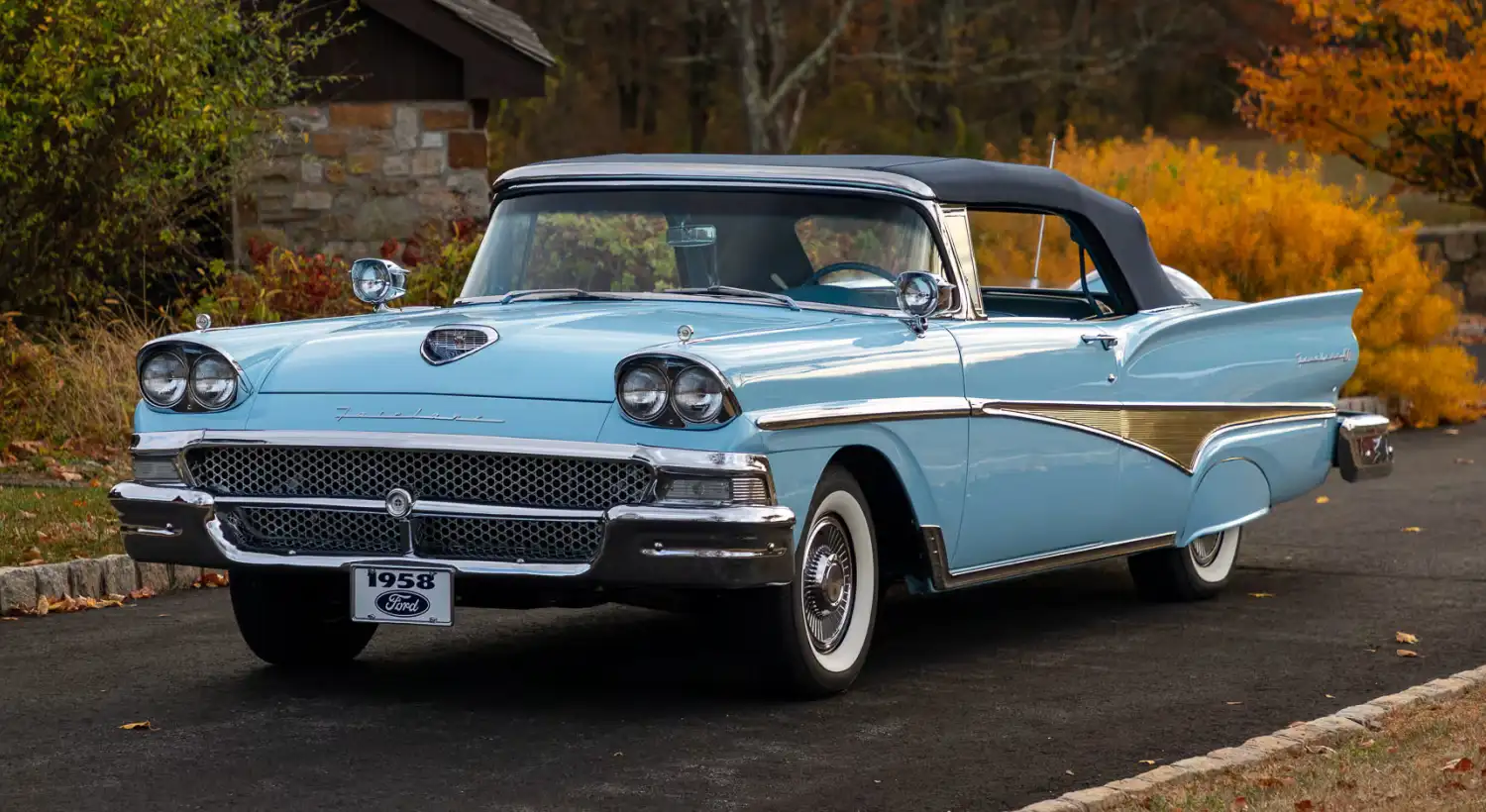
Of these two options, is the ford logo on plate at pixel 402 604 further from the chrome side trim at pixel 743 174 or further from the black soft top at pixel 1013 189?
the black soft top at pixel 1013 189

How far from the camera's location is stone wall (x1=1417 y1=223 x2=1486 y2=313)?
2938 cm

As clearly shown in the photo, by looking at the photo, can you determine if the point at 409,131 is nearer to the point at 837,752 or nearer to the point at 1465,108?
the point at 1465,108

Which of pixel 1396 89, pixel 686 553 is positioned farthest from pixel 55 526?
pixel 1396 89

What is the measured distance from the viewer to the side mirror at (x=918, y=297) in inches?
285

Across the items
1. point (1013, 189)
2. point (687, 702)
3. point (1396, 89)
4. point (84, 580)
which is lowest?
point (84, 580)

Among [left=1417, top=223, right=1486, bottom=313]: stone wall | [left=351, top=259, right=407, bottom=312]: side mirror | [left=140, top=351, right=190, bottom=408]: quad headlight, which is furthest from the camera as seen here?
[left=1417, top=223, right=1486, bottom=313]: stone wall

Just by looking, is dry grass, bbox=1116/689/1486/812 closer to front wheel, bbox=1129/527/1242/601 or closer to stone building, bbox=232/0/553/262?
front wheel, bbox=1129/527/1242/601

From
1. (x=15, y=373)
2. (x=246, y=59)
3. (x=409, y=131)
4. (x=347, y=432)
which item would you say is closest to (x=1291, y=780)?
(x=347, y=432)

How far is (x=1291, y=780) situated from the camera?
5742mm

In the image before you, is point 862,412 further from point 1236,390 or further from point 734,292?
point 1236,390

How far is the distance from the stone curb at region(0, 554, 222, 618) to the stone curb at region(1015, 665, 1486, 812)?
4.57 m

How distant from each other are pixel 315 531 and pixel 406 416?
1.57 ft

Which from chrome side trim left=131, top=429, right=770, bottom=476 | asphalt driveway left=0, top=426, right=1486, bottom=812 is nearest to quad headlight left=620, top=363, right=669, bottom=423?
chrome side trim left=131, top=429, right=770, bottom=476

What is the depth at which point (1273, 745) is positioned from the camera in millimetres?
6098
